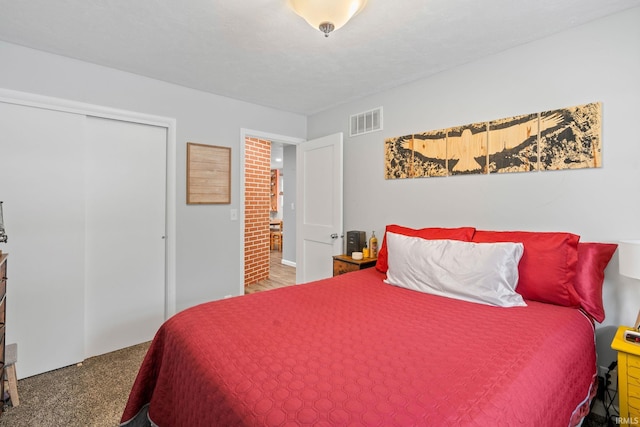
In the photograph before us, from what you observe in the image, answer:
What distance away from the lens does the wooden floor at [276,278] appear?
4577 millimetres

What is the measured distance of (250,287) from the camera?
4.61 meters

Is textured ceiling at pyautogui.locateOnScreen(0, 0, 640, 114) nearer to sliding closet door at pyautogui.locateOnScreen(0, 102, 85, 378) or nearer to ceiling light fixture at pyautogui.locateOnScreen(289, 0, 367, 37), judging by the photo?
ceiling light fixture at pyautogui.locateOnScreen(289, 0, 367, 37)

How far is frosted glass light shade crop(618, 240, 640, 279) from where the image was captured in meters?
1.50

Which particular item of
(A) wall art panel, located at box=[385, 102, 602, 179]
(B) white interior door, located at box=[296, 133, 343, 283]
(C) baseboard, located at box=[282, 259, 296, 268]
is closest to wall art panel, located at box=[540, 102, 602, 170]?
(A) wall art panel, located at box=[385, 102, 602, 179]

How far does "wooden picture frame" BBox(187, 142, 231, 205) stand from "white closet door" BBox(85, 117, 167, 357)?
0.25m

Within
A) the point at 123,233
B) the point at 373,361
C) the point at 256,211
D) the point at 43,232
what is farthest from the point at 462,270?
the point at 256,211

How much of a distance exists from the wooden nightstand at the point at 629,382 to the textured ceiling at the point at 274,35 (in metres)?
1.85

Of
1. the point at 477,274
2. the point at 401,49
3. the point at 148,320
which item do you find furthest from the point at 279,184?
the point at 477,274

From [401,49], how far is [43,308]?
3327 mm

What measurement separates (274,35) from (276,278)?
3.79m

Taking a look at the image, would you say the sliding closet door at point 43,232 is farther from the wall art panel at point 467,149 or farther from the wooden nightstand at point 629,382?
the wooden nightstand at point 629,382

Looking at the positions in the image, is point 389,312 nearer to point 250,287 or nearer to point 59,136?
point 59,136

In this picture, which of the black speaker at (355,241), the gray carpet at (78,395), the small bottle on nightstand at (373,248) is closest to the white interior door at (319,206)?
the black speaker at (355,241)

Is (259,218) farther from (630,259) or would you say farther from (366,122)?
(630,259)
